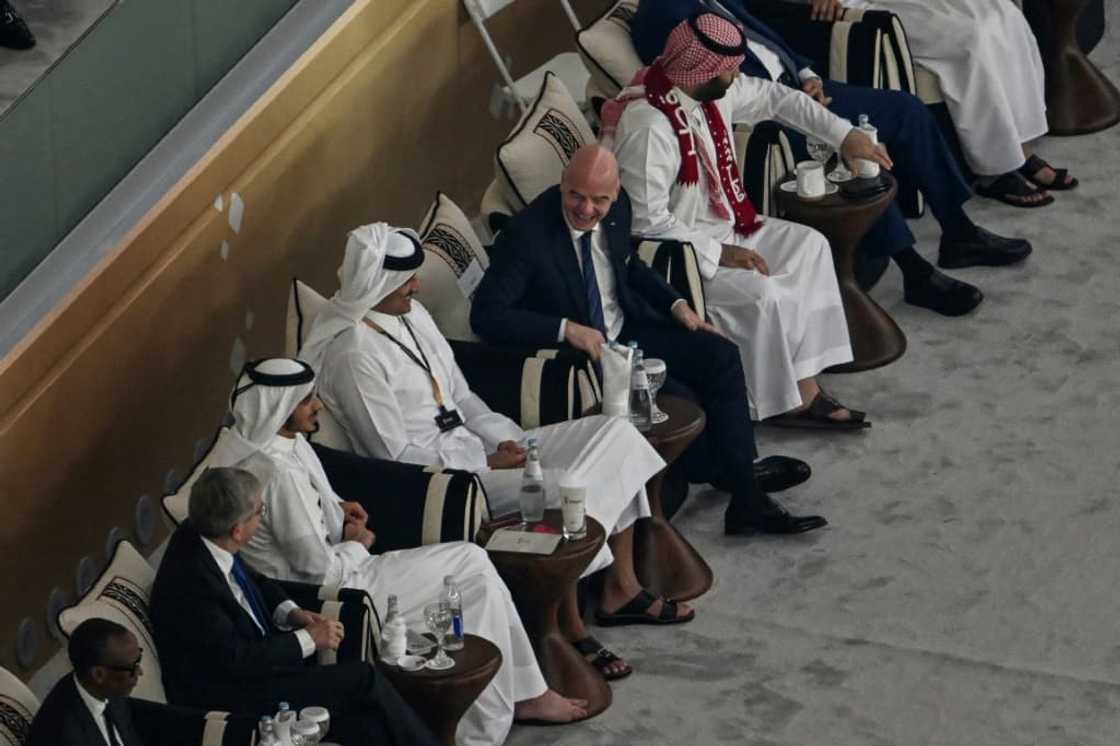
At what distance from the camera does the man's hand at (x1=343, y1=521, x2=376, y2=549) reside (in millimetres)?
7074

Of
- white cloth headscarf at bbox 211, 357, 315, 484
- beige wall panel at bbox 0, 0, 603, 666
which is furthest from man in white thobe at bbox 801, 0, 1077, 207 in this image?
white cloth headscarf at bbox 211, 357, 315, 484

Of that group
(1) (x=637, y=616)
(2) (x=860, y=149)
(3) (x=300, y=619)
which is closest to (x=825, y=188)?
(2) (x=860, y=149)

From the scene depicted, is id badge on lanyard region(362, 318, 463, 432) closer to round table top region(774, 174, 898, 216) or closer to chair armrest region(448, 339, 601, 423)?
chair armrest region(448, 339, 601, 423)

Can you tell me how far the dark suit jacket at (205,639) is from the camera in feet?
20.9

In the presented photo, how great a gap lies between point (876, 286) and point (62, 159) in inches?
138

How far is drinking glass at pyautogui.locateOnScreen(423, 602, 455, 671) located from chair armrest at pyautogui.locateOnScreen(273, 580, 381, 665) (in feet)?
0.49

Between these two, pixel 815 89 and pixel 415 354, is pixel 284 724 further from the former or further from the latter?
pixel 815 89

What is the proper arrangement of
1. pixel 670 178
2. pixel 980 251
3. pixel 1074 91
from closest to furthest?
pixel 670 178, pixel 980 251, pixel 1074 91

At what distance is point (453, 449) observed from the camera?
24.9 feet

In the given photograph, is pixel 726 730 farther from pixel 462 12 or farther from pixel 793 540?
pixel 462 12

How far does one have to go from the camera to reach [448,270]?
8148 mm

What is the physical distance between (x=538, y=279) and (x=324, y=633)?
1.86m

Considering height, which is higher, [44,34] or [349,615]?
[44,34]

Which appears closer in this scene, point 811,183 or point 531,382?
point 531,382
